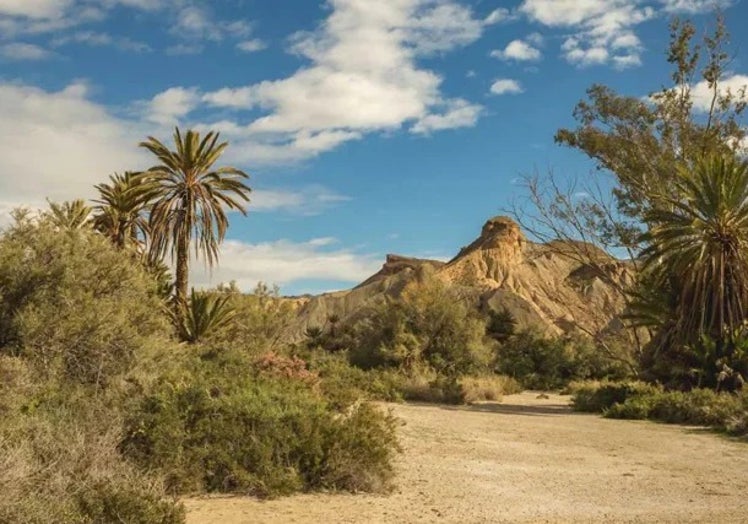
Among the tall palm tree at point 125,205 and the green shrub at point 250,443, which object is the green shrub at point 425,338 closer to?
the tall palm tree at point 125,205

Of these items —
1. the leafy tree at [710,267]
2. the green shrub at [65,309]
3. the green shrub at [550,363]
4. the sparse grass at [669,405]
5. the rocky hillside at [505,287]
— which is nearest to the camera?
the green shrub at [65,309]

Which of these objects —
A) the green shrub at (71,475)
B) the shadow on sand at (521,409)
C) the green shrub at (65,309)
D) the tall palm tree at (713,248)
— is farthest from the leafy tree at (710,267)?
the green shrub at (71,475)

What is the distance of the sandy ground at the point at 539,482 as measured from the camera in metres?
8.05

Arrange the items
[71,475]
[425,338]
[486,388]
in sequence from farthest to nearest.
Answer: [425,338]
[486,388]
[71,475]

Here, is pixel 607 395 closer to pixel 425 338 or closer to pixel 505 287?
pixel 425 338

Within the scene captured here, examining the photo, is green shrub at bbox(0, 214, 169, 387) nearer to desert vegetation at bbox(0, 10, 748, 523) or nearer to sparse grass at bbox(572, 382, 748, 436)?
desert vegetation at bbox(0, 10, 748, 523)

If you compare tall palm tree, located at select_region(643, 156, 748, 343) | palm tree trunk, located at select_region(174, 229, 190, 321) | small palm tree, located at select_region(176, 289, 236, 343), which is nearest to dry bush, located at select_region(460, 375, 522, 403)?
tall palm tree, located at select_region(643, 156, 748, 343)

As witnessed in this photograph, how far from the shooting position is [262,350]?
67.5ft

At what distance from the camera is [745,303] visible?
21.7 meters

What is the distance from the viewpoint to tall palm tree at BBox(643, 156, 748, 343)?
840 inches

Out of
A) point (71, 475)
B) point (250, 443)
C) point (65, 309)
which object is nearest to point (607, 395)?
point (250, 443)

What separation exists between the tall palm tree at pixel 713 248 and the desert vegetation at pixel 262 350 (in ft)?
0.22

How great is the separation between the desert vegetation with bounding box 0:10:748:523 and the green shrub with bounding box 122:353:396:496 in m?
0.02

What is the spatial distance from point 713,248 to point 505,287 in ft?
151
